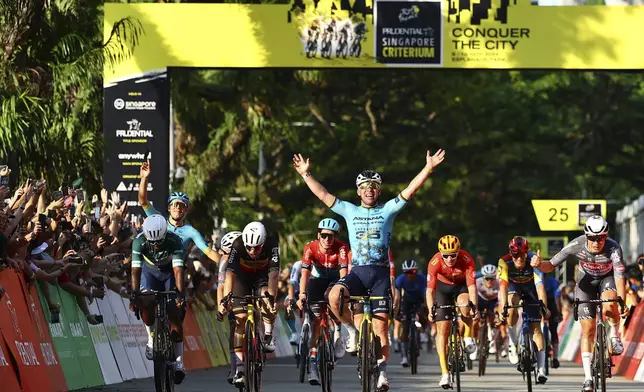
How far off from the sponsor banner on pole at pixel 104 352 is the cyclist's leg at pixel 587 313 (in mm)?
5340

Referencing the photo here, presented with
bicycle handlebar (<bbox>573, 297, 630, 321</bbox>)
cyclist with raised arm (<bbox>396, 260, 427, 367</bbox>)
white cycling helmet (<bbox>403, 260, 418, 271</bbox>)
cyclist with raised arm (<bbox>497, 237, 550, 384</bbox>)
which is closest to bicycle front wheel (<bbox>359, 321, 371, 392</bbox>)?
bicycle handlebar (<bbox>573, 297, 630, 321</bbox>)

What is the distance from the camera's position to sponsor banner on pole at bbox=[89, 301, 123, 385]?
20391 millimetres

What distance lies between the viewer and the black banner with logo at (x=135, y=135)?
2855cm

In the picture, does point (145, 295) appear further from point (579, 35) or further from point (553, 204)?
point (553, 204)

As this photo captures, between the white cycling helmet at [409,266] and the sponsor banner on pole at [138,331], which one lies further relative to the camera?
the white cycling helmet at [409,266]

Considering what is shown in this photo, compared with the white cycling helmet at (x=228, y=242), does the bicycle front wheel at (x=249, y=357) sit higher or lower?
lower

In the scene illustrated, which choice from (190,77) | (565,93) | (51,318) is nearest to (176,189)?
(190,77)

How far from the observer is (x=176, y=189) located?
35.7m

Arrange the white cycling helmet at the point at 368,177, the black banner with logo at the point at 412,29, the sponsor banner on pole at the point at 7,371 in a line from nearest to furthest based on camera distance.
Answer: the sponsor banner on pole at the point at 7,371, the white cycling helmet at the point at 368,177, the black banner with logo at the point at 412,29

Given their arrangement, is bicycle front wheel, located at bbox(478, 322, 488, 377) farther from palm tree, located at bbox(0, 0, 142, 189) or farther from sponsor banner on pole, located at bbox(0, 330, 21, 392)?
sponsor banner on pole, located at bbox(0, 330, 21, 392)

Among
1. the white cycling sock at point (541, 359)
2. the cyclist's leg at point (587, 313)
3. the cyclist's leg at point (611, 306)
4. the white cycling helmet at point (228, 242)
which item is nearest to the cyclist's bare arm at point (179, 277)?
the white cycling helmet at point (228, 242)

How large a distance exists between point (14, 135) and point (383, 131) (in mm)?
27183

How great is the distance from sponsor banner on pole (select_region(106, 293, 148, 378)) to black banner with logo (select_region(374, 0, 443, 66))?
7.46 m

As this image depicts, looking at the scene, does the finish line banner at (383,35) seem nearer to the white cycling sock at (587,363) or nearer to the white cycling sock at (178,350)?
the white cycling sock at (587,363)
